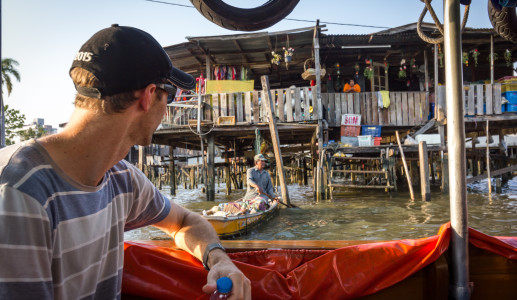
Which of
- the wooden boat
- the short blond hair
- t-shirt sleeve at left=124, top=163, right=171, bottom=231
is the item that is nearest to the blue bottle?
t-shirt sleeve at left=124, top=163, right=171, bottom=231

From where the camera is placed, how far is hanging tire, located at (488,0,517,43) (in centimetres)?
259

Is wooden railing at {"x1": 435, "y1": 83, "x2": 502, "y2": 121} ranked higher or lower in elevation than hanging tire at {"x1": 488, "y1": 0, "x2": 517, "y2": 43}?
higher

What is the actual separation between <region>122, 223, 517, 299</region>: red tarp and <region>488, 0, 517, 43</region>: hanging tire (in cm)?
191

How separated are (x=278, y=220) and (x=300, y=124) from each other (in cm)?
456

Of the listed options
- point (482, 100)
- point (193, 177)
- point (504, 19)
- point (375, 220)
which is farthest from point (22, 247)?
point (193, 177)

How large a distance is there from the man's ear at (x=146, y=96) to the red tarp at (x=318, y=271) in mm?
928

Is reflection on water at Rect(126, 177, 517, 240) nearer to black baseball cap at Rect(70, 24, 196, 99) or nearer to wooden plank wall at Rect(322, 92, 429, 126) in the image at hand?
wooden plank wall at Rect(322, 92, 429, 126)

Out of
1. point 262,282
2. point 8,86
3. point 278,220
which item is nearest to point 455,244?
point 262,282

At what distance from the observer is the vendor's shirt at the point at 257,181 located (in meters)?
8.95

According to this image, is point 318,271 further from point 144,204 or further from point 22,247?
point 22,247

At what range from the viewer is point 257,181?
912 centimetres

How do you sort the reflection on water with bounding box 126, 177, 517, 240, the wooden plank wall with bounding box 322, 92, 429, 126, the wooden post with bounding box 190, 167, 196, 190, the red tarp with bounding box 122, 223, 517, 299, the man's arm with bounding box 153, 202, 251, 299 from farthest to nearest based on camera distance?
the wooden post with bounding box 190, 167, 196, 190, the wooden plank wall with bounding box 322, 92, 429, 126, the reflection on water with bounding box 126, 177, 517, 240, the red tarp with bounding box 122, 223, 517, 299, the man's arm with bounding box 153, 202, 251, 299

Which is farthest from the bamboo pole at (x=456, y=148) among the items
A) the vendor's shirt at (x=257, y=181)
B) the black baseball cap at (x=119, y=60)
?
the vendor's shirt at (x=257, y=181)

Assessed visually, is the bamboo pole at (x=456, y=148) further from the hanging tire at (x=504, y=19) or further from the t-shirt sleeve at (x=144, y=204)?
the t-shirt sleeve at (x=144, y=204)
